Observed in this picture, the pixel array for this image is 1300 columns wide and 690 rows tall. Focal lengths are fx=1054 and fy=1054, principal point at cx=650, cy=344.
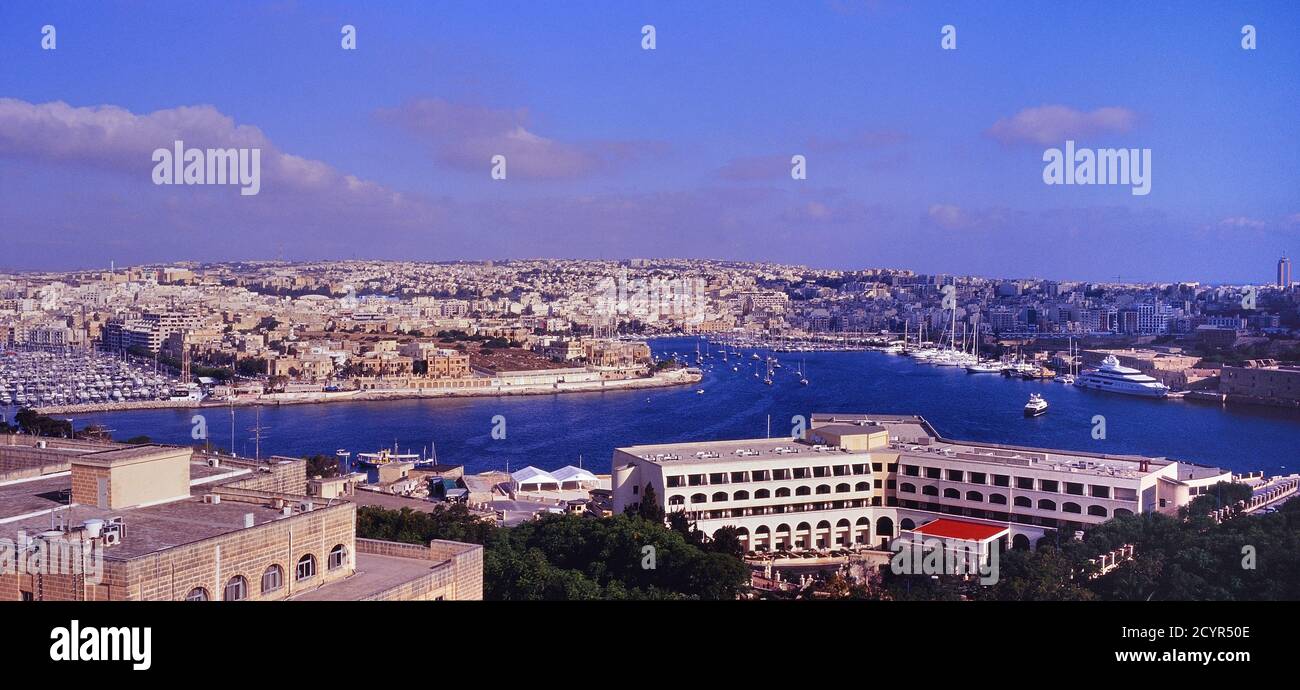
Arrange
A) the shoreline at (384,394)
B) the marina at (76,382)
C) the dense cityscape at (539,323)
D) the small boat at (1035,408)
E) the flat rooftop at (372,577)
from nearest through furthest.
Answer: the flat rooftop at (372,577) < the small boat at (1035,408) < the shoreline at (384,394) < the marina at (76,382) < the dense cityscape at (539,323)

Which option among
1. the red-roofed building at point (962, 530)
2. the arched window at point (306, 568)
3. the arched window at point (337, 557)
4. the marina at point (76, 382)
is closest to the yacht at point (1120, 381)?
the red-roofed building at point (962, 530)

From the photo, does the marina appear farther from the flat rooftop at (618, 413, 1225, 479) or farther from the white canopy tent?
the flat rooftop at (618, 413, 1225, 479)

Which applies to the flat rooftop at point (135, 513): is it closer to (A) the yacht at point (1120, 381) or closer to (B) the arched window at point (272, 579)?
(B) the arched window at point (272, 579)

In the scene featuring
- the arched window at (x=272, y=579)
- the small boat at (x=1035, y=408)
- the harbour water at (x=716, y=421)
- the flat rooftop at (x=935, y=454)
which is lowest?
the harbour water at (x=716, y=421)

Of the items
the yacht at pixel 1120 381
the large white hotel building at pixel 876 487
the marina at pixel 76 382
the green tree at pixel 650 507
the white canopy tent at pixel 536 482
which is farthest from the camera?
the yacht at pixel 1120 381
